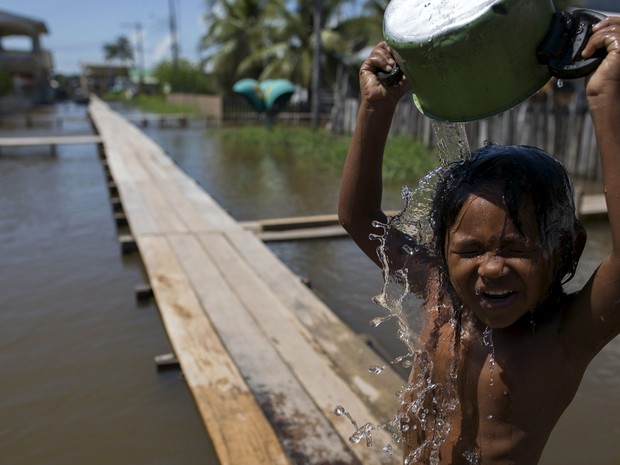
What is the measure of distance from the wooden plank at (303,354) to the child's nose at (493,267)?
1.55 metres

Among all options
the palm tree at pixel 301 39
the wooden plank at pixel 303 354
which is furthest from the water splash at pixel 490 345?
the palm tree at pixel 301 39

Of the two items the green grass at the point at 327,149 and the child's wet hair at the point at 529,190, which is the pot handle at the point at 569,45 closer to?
the child's wet hair at the point at 529,190

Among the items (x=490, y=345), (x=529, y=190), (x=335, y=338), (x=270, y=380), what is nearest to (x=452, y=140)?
(x=529, y=190)

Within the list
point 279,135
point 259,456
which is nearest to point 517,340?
point 259,456

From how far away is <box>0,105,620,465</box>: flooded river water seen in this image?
10.3 feet

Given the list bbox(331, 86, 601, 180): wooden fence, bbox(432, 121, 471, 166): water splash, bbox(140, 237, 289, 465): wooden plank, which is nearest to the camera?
bbox(432, 121, 471, 166): water splash

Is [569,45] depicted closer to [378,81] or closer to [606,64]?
[606,64]

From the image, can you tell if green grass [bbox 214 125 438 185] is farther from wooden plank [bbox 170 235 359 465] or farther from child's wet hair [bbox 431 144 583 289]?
child's wet hair [bbox 431 144 583 289]

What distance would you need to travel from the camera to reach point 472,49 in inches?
45.1

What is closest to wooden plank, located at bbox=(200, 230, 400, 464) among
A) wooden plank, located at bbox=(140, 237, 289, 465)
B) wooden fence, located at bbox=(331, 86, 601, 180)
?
wooden plank, located at bbox=(140, 237, 289, 465)

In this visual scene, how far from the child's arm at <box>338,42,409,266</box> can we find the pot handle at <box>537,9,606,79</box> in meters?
0.36

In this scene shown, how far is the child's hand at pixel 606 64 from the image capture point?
1.04 meters

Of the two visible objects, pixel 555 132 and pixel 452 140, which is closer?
pixel 452 140

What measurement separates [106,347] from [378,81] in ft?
10.7
